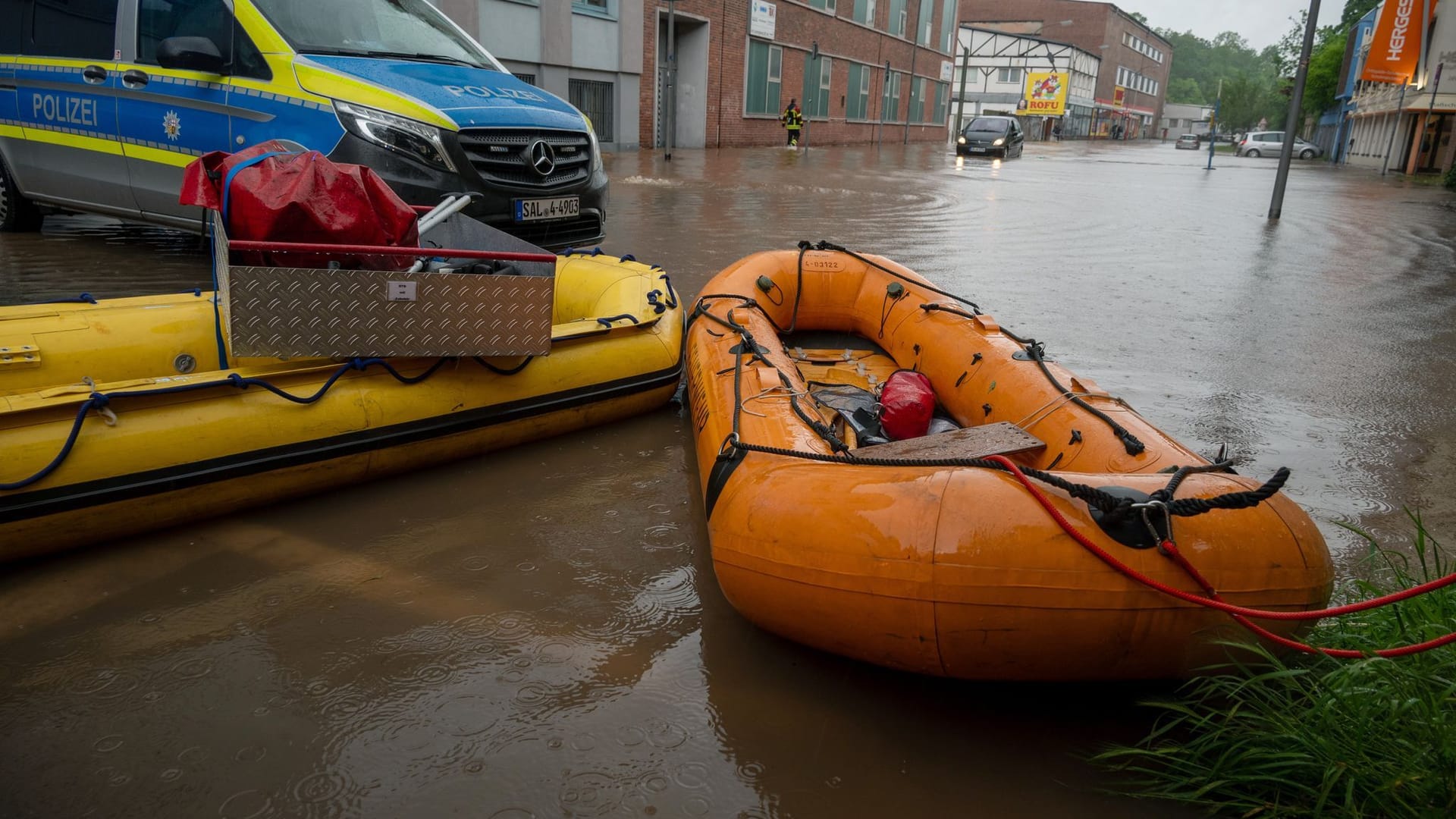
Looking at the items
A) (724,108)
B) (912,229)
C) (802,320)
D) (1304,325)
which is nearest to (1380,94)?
(724,108)

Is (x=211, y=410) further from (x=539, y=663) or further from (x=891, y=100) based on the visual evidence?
(x=891, y=100)

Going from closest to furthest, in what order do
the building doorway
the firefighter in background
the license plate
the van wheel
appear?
the license plate, the van wheel, the building doorway, the firefighter in background

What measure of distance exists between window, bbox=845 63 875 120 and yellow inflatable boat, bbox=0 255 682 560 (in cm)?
3095

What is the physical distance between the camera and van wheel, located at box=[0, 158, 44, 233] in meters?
7.23

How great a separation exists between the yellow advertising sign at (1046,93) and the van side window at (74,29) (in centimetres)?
5744

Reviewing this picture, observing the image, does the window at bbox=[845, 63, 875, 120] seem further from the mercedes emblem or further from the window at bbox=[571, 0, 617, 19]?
the mercedes emblem

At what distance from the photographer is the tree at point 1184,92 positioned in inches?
A: 4525

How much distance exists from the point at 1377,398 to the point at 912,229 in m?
6.55

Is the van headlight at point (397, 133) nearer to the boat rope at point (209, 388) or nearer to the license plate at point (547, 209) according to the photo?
the license plate at point (547, 209)

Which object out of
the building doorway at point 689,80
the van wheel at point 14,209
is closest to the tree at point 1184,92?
the building doorway at point 689,80

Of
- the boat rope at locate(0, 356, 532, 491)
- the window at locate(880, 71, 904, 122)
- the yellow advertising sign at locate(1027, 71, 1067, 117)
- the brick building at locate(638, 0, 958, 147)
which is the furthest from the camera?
the yellow advertising sign at locate(1027, 71, 1067, 117)

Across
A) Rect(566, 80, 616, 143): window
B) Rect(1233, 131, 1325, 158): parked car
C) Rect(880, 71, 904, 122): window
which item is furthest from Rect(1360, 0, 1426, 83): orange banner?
Rect(566, 80, 616, 143): window

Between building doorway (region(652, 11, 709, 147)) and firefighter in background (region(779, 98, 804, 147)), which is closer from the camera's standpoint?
building doorway (region(652, 11, 709, 147))

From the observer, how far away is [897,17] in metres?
35.9
